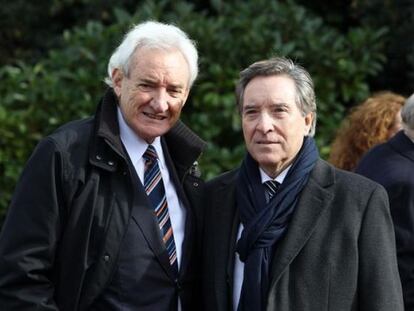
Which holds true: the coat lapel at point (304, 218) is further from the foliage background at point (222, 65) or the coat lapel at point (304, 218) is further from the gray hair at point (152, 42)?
the foliage background at point (222, 65)

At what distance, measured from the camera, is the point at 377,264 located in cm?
393

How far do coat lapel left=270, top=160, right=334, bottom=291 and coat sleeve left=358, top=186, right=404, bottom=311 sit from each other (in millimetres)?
187

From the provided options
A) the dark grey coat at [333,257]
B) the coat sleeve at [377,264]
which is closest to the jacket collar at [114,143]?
the dark grey coat at [333,257]

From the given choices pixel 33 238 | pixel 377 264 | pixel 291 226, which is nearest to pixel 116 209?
pixel 33 238

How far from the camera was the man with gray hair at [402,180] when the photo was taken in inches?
181

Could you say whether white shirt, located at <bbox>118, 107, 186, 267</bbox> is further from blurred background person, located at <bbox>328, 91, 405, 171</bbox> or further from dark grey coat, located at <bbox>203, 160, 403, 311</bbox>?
blurred background person, located at <bbox>328, 91, 405, 171</bbox>

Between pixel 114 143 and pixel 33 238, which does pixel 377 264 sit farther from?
pixel 33 238

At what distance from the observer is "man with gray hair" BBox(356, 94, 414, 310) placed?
15.1 feet

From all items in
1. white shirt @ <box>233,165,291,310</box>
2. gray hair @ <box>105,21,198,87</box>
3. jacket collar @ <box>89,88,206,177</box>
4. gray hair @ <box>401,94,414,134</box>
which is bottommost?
white shirt @ <box>233,165,291,310</box>

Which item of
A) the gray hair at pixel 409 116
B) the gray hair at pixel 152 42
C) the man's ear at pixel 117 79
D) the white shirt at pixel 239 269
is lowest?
the white shirt at pixel 239 269

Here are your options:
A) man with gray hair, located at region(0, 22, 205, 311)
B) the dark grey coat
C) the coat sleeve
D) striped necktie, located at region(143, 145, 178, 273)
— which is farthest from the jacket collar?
the coat sleeve

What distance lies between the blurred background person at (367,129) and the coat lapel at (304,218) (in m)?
1.96

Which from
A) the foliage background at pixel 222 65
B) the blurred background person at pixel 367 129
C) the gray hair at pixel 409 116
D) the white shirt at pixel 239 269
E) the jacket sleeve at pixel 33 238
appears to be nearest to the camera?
the jacket sleeve at pixel 33 238

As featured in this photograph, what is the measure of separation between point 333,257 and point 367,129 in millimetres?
2268
